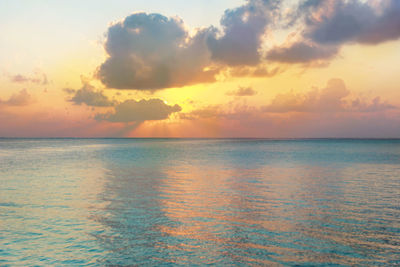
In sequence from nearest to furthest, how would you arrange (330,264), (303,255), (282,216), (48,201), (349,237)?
(330,264), (303,255), (349,237), (282,216), (48,201)

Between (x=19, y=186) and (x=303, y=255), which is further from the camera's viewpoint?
(x=19, y=186)

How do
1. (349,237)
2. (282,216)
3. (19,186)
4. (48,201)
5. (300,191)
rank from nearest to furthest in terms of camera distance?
(349,237) < (282,216) < (48,201) < (300,191) < (19,186)

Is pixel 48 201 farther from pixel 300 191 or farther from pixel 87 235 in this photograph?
pixel 300 191

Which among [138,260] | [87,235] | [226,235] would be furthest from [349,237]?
[87,235]

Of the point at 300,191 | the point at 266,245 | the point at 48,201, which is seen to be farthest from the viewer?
the point at 300,191

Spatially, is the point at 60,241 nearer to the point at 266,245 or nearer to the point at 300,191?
the point at 266,245

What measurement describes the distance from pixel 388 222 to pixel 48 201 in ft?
68.2

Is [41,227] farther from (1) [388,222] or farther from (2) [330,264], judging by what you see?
(1) [388,222]

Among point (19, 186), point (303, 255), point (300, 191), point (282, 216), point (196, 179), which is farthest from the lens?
point (196, 179)

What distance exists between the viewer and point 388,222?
1614 cm

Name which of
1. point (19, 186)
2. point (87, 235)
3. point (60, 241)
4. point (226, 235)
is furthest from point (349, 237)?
point (19, 186)

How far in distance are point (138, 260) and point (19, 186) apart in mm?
22529

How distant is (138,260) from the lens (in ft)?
36.7

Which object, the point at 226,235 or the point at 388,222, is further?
the point at 388,222
